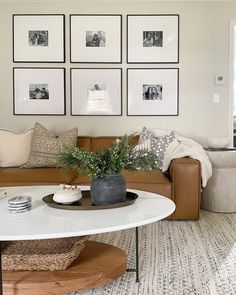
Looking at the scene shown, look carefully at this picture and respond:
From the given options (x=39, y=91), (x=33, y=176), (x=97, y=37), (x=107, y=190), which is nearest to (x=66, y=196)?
(x=107, y=190)

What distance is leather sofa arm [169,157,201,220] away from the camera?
3434 millimetres

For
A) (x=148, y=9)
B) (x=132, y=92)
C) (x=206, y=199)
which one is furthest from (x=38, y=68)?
(x=206, y=199)

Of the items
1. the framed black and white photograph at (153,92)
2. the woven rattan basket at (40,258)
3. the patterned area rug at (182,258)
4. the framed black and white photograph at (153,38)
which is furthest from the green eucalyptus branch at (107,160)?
the framed black and white photograph at (153,38)

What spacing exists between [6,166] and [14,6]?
198cm

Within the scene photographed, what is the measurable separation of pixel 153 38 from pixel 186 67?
0.53m

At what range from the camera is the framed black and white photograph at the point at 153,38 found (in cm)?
444

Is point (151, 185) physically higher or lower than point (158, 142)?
lower

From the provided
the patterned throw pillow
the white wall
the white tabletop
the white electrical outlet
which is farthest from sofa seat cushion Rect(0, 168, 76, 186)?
the white electrical outlet

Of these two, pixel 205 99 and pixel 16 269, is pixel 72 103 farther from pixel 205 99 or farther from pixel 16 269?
pixel 16 269

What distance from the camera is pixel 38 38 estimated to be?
4488mm

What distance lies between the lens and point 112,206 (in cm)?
197

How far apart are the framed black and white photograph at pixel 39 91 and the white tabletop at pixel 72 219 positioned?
98.9 inches

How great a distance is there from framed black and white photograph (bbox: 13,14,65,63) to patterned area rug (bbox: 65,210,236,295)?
2.45 meters

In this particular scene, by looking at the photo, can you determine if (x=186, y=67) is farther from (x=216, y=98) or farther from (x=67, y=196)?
(x=67, y=196)
